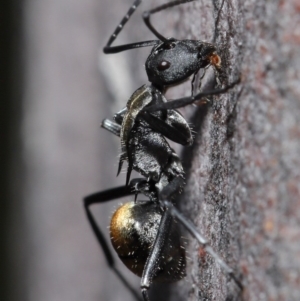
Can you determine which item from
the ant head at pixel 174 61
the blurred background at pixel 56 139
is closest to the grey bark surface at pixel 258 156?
the ant head at pixel 174 61

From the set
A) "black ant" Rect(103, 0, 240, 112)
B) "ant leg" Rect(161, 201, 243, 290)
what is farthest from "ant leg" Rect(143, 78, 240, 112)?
"ant leg" Rect(161, 201, 243, 290)

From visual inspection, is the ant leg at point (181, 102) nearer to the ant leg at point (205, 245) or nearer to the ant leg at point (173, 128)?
the ant leg at point (173, 128)

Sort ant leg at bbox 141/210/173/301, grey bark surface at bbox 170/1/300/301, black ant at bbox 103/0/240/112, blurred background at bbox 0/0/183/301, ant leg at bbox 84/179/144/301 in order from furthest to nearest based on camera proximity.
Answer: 1. blurred background at bbox 0/0/183/301
2. ant leg at bbox 84/179/144/301
3. ant leg at bbox 141/210/173/301
4. black ant at bbox 103/0/240/112
5. grey bark surface at bbox 170/1/300/301

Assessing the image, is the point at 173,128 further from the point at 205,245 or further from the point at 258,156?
the point at 258,156

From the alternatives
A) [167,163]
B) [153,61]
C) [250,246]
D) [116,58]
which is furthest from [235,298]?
[116,58]

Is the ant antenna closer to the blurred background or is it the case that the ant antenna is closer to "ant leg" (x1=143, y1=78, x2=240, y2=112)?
"ant leg" (x1=143, y1=78, x2=240, y2=112)

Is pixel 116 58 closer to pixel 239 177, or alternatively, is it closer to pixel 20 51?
pixel 20 51
